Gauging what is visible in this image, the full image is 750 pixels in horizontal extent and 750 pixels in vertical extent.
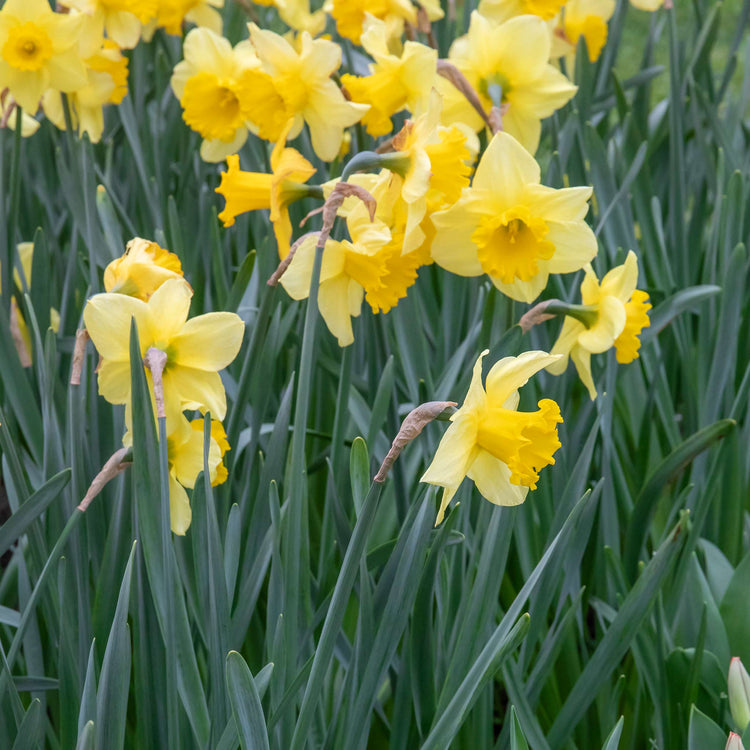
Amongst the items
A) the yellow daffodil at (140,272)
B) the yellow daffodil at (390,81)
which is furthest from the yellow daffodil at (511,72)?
the yellow daffodil at (140,272)

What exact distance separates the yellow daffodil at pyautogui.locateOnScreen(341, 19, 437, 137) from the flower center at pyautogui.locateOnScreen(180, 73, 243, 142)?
0.35 m

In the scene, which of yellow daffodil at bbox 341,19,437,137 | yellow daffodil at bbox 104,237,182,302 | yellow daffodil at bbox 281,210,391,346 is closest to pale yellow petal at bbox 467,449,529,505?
yellow daffodil at bbox 281,210,391,346

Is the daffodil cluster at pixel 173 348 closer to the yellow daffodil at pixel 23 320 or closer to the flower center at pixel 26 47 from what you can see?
the yellow daffodil at pixel 23 320

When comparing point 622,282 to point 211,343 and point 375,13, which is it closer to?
point 211,343

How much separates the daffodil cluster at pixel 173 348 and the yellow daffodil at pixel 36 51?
28.6 inches

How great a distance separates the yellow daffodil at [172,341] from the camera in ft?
2.82

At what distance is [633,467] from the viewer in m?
1.61

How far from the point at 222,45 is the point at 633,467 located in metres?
1.01

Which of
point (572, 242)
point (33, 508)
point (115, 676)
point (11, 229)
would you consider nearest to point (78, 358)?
point (33, 508)

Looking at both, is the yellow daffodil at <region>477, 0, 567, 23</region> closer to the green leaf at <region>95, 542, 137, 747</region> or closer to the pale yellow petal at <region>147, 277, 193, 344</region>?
the pale yellow petal at <region>147, 277, 193, 344</region>

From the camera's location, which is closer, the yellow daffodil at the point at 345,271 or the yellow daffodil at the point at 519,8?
the yellow daffodil at the point at 345,271

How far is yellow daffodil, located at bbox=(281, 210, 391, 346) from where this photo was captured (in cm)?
92

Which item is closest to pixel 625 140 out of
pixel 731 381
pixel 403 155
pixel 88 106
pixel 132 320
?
pixel 731 381

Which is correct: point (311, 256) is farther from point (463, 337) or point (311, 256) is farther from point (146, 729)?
point (463, 337)
